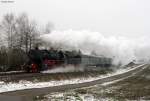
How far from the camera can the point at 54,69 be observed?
38594 mm

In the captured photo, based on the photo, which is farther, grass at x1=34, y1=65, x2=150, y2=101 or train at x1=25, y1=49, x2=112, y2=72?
train at x1=25, y1=49, x2=112, y2=72

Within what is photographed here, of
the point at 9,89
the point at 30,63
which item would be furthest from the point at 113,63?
the point at 9,89

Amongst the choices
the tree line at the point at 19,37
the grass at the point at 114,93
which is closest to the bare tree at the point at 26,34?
the tree line at the point at 19,37

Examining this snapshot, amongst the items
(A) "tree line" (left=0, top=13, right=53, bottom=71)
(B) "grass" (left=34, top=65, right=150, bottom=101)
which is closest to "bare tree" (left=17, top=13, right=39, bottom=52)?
(A) "tree line" (left=0, top=13, right=53, bottom=71)

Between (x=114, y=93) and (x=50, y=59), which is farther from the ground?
(x=114, y=93)

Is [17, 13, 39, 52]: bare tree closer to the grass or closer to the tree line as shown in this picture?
the tree line

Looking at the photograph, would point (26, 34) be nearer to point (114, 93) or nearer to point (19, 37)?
point (19, 37)

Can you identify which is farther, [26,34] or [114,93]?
[26,34]

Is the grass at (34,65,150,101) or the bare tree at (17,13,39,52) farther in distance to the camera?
the bare tree at (17,13,39,52)

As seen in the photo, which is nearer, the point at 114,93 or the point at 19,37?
the point at 114,93

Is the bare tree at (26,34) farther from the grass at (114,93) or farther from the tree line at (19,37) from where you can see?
the grass at (114,93)

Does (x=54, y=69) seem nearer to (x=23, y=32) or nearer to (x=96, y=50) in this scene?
(x=96, y=50)

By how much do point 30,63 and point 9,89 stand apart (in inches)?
643

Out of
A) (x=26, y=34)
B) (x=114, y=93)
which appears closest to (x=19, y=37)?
(x=26, y=34)
